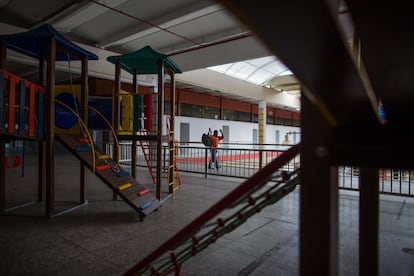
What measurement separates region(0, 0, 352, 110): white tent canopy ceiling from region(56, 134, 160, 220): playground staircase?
4.16m

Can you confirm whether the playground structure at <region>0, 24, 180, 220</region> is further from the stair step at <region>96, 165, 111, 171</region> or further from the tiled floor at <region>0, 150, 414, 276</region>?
the tiled floor at <region>0, 150, 414, 276</region>

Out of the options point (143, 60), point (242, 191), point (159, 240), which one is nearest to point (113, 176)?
point (159, 240)

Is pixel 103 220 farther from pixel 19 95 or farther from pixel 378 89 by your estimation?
pixel 378 89

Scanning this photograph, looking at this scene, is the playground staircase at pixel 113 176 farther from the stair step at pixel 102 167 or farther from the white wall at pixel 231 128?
the white wall at pixel 231 128

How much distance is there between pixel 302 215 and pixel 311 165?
7.3 inches

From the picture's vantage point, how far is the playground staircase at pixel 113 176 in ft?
12.7

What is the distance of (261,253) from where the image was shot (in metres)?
2.69

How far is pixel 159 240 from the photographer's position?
3047mm

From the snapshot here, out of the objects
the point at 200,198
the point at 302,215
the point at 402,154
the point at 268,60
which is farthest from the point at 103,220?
the point at 268,60

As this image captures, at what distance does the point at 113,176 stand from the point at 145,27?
5.72 m

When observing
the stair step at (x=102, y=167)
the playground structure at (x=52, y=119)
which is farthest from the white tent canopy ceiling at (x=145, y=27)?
the stair step at (x=102, y=167)

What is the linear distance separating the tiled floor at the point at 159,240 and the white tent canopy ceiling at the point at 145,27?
16.8ft

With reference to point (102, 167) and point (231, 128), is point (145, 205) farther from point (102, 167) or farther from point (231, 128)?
point (231, 128)

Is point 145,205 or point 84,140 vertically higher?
point 84,140
